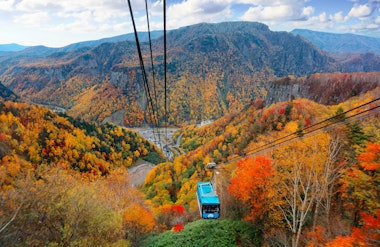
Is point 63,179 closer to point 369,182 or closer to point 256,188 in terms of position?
point 256,188

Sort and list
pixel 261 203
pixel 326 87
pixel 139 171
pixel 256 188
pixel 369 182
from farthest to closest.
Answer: pixel 326 87
pixel 139 171
pixel 256 188
pixel 261 203
pixel 369 182

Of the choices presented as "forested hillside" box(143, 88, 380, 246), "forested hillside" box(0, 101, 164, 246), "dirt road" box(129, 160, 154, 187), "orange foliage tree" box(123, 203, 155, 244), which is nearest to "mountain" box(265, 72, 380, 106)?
"dirt road" box(129, 160, 154, 187)

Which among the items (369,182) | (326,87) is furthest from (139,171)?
(369,182)

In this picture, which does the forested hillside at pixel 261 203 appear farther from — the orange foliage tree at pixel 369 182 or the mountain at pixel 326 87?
the mountain at pixel 326 87

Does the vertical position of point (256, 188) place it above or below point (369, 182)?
below

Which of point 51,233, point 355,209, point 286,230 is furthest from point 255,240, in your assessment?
point 51,233

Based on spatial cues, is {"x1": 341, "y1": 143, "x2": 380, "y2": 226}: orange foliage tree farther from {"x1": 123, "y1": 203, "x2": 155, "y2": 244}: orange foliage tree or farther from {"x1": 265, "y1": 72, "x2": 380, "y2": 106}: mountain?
{"x1": 265, "y1": 72, "x2": 380, "y2": 106}: mountain

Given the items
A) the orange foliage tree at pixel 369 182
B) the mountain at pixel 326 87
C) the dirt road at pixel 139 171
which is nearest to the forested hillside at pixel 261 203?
the orange foliage tree at pixel 369 182

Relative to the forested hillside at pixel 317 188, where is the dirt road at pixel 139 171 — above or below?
below

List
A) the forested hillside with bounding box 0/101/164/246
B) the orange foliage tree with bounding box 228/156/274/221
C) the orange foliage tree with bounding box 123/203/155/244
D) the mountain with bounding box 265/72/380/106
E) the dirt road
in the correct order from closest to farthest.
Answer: the forested hillside with bounding box 0/101/164/246 → the orange foliage tree with bounding box 228/156/274/221 → the orange foliage tree with bounding box 123/203/155/244 → the dirt road → the mountain with bounding box 265/72/380/106

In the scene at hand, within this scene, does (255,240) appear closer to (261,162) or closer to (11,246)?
(261,162)

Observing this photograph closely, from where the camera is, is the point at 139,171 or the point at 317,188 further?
the point at 139,171
